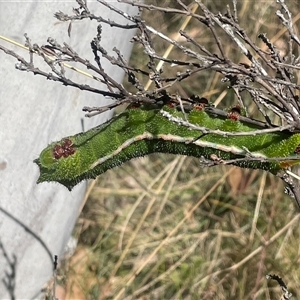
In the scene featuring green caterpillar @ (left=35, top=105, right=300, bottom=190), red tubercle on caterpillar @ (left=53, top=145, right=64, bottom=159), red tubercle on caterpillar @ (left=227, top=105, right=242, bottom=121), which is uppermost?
red tubercle on caterpillar @ (left=227, top=105, right=242, bottom=121)

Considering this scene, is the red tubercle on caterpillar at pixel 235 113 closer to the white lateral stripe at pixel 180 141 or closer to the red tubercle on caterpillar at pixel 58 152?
the white lateral stripe at pixel 180 141

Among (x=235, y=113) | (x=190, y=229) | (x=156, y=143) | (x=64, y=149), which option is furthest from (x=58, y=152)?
(x=190, y=229)

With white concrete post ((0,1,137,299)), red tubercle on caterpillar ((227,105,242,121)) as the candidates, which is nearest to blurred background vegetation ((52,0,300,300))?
white concrete post ((0,1,137,299))

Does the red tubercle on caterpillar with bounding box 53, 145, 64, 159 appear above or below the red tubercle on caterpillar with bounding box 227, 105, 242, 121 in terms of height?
below

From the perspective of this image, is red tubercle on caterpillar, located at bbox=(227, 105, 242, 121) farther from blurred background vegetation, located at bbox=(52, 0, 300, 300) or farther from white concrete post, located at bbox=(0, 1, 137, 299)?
blurred background vegetation, located at bbox=(52, 0, 300, 300)

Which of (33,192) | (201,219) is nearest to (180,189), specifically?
(201,219)

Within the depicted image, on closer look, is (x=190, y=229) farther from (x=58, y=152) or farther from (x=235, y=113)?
(x=235, y=113)
